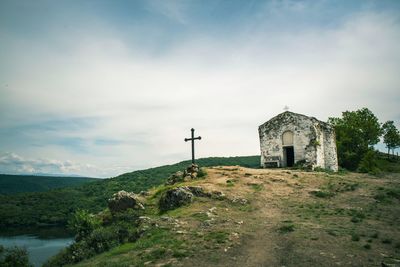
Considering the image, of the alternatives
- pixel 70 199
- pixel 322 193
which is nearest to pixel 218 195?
pixel 322 193

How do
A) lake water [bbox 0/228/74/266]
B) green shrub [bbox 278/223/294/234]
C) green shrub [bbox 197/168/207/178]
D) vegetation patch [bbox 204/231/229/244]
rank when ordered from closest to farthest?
vegetation patch [bbox 204/231/229/244] < green shrub [bbox 278/223/294/234] < green shrub [bbox 197/168/207/178] < lake water [bbox 0/228/74/266]

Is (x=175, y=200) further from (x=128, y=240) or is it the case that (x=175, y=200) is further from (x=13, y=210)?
(x=13, y=210)

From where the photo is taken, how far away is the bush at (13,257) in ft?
49.4

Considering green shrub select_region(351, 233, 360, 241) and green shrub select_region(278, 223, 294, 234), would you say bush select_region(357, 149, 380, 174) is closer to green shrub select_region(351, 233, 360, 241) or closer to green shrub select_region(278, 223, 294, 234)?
green shrub select_region(278, 223, 294, 234)

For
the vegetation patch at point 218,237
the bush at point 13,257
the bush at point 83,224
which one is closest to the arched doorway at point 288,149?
the bush at point 83,224

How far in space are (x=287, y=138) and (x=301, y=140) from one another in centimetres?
162

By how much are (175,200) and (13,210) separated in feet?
271

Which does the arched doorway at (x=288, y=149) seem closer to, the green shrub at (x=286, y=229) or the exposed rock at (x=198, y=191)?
the exposed rock at (x=198, y=191)

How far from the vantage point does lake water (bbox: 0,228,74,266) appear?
53.1 m

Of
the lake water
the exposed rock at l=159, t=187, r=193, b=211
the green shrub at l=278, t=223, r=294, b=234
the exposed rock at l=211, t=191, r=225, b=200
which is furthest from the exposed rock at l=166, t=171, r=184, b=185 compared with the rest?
the lake water

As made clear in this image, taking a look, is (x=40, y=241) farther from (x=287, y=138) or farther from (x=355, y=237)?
(x=355, y=237)

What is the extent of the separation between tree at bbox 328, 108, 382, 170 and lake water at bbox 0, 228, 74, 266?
5000 cm

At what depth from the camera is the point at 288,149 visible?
33.7 m

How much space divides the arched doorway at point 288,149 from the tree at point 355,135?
42.2ft
